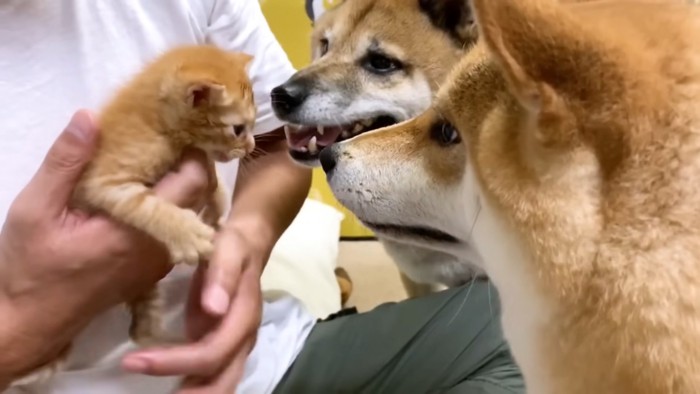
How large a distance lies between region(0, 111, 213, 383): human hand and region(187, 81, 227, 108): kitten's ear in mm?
70

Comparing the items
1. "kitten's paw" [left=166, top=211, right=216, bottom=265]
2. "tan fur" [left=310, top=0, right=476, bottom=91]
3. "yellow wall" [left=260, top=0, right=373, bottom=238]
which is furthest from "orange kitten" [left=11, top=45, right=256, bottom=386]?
"yellow wall" [left=260, top=0, right=373, bottom=238]

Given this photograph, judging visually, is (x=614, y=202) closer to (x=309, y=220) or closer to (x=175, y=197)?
(x=175, y=197)

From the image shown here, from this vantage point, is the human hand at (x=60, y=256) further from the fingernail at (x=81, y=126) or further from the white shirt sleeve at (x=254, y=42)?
the white shirt sleeve at (x=254, y=42)

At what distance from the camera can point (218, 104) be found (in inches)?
32.0

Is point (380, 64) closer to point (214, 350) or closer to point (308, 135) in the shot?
point (308, 135)

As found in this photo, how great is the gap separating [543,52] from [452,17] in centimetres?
83

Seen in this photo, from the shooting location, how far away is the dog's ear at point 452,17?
1293mm

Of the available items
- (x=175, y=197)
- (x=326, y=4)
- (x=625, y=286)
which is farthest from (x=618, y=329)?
(x=326, y=4)

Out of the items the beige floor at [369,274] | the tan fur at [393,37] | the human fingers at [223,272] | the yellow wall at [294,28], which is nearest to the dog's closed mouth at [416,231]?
the human fingers at [223,272]

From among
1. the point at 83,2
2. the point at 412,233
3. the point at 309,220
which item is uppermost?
the point at 83,2

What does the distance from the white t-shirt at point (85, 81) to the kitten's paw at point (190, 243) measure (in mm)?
165

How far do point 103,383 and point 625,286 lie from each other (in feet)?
1.89

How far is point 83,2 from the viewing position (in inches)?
35.1

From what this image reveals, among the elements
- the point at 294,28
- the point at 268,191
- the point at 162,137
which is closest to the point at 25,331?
the point at 162,137
